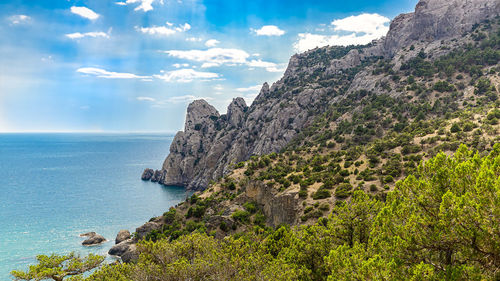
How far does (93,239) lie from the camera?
57.9 metres

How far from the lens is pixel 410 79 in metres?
78.8

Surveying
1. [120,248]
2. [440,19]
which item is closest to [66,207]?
[120,248]

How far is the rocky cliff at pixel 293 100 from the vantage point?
9306cm

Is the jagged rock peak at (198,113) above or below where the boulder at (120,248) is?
above

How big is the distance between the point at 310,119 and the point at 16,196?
115 m

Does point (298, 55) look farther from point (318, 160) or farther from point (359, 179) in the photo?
point (359, 179)

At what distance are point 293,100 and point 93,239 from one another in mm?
84022

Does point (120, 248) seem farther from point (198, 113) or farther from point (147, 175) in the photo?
point (198, 113)

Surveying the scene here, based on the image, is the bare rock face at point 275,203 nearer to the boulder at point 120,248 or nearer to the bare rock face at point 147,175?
the boulder at point 120,248

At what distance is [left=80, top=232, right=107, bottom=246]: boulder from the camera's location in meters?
57.4

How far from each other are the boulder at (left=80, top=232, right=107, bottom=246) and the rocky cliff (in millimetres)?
45239

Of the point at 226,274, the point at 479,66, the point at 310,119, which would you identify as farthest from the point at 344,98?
the point at 226,274

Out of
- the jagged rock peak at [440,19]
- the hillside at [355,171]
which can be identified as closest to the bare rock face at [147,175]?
the hillside at [355,171]

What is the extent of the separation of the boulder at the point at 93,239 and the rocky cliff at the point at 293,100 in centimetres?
4524
